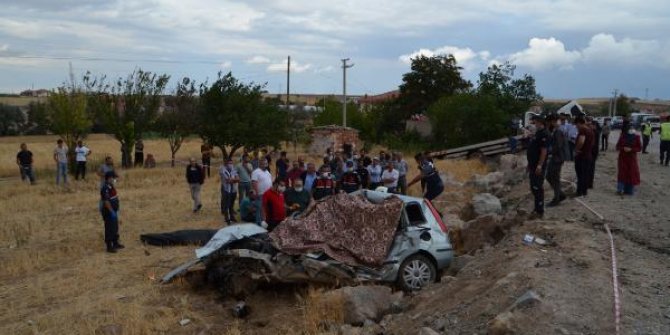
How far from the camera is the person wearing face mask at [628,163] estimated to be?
11836mm

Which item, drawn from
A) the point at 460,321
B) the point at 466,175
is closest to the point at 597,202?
the point at 460,321

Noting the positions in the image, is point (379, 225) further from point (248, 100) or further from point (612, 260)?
point (248, 100)

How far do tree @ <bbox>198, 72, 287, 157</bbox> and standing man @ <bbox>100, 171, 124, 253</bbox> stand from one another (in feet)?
54.0

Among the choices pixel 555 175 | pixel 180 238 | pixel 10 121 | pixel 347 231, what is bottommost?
pixel 180 238

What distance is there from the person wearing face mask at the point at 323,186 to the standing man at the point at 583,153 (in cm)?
479

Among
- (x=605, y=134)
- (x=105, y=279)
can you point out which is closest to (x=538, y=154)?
(x=105, y=279)

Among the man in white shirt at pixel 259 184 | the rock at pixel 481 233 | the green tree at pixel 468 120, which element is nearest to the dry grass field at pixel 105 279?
the man in white shirt at pixel 259 184

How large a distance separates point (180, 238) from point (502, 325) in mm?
8702

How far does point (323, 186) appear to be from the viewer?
12.9 metres

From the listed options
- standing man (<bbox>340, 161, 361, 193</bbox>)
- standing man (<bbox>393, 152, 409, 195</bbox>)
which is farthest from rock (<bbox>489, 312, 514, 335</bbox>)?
standing man (<bbox>393, 152, 409, 195</bbox>)

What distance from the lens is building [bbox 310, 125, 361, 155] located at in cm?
3228

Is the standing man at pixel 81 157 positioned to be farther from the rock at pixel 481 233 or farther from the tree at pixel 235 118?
the rock at pixel 481 233

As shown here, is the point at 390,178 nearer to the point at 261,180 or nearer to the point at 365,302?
the point at 261,180

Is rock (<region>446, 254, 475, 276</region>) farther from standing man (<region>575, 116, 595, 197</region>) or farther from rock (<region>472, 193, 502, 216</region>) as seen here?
rock (<region>472, 193, 502, 216</region>)
